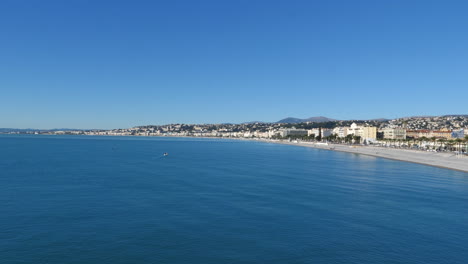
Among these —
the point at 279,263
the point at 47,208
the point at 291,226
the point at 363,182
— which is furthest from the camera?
the point at 363,182

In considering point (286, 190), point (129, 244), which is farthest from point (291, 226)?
point (286, 190)

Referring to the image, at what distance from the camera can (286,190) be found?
98.9 ft

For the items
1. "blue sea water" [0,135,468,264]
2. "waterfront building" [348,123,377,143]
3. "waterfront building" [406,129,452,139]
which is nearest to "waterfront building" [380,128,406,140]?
"waterfront building" [348,123,377,143]

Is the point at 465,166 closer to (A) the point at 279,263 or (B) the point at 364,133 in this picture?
(A) the point at 279,263

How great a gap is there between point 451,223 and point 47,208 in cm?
2431

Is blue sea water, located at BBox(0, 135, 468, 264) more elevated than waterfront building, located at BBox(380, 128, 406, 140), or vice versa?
waterfront building, located at BBox(380, 128, 406, 140)

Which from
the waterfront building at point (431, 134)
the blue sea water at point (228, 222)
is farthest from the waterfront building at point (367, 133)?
the blue sea water at point (228, 222)

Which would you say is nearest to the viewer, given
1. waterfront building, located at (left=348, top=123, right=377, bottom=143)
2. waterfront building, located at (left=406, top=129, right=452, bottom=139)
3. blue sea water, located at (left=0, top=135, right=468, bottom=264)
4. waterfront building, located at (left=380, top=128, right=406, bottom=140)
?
blue sea water, located at (left=0, top=135, right=468, bottom=264)

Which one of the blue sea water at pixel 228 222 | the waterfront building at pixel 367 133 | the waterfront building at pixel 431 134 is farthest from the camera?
the waterfront building at pixel 367 133

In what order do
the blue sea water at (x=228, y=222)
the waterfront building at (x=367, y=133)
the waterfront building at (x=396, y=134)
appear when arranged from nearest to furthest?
the blue sea water at (x=228, y=222)
the waterfront building at (x=396, y=134)
the waterfront building at (x=367, y=133)

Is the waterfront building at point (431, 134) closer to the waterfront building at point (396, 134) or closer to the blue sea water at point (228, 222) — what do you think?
the waterfront building at point (396, 134)

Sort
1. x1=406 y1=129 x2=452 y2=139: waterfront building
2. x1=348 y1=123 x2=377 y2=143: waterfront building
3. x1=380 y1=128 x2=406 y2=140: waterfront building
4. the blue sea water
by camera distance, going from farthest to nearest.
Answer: x1=348 y1=123 x2=377 y2=143: waterfront building, x1=380 y1=128 x2=406 y2=140: waterfront building, x1=406 y1=129 x2=452 y2=139: waterfront building, the blue sea water

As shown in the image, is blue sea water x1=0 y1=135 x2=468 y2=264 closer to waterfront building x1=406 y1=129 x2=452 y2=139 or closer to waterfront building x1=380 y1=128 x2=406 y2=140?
waterfront building x1=406 y1=129 x2=452 y2=139

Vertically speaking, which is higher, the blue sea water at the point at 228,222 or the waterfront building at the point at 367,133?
the waterfront building at the point at 367,133
